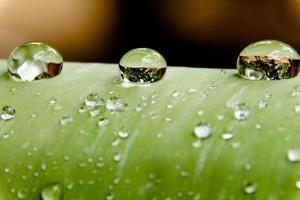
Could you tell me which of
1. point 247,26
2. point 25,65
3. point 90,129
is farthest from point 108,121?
point 247,26

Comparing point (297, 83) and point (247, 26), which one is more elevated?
point (297, 83)

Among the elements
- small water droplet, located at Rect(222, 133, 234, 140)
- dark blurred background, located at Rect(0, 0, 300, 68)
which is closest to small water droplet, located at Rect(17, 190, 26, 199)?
small water droplet, located at Rect(222, 133, 234, 140)

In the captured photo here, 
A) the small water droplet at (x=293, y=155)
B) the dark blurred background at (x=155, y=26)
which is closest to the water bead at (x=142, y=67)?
the small water droplet at (x=293, y=155)

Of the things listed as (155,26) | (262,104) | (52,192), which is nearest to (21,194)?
(52,192)

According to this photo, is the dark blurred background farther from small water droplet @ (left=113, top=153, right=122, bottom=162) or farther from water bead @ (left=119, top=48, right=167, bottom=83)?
small water droplet @ (left=113, top=153, right=122, bottom=162)

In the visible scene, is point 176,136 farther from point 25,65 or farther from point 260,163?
point 25,65

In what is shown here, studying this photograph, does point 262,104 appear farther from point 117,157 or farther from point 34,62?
point 34,62
